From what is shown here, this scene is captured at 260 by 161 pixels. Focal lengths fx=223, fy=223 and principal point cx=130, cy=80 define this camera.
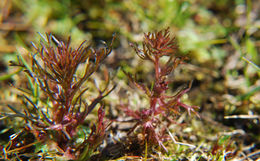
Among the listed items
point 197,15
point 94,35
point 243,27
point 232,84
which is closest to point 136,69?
point 94,35

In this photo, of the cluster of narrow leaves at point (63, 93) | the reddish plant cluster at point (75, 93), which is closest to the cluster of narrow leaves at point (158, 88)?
the reddish plant cluster at point (75, 93)

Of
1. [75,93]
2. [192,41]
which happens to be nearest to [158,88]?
[75,93]

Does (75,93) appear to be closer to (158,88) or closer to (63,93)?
(63,93)

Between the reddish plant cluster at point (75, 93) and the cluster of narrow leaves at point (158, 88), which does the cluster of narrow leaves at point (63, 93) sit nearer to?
the reddish plant cluster at point (75, 93)

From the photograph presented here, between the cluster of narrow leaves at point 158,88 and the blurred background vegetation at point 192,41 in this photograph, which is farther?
the blurred background vegetation at point 192,41

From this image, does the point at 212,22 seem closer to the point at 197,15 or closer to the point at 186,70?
the point at 197,15

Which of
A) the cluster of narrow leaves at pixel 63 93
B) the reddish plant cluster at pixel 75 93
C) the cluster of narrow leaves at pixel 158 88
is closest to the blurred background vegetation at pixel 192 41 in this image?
the cluster of narrow leaves at pixel 158 88
